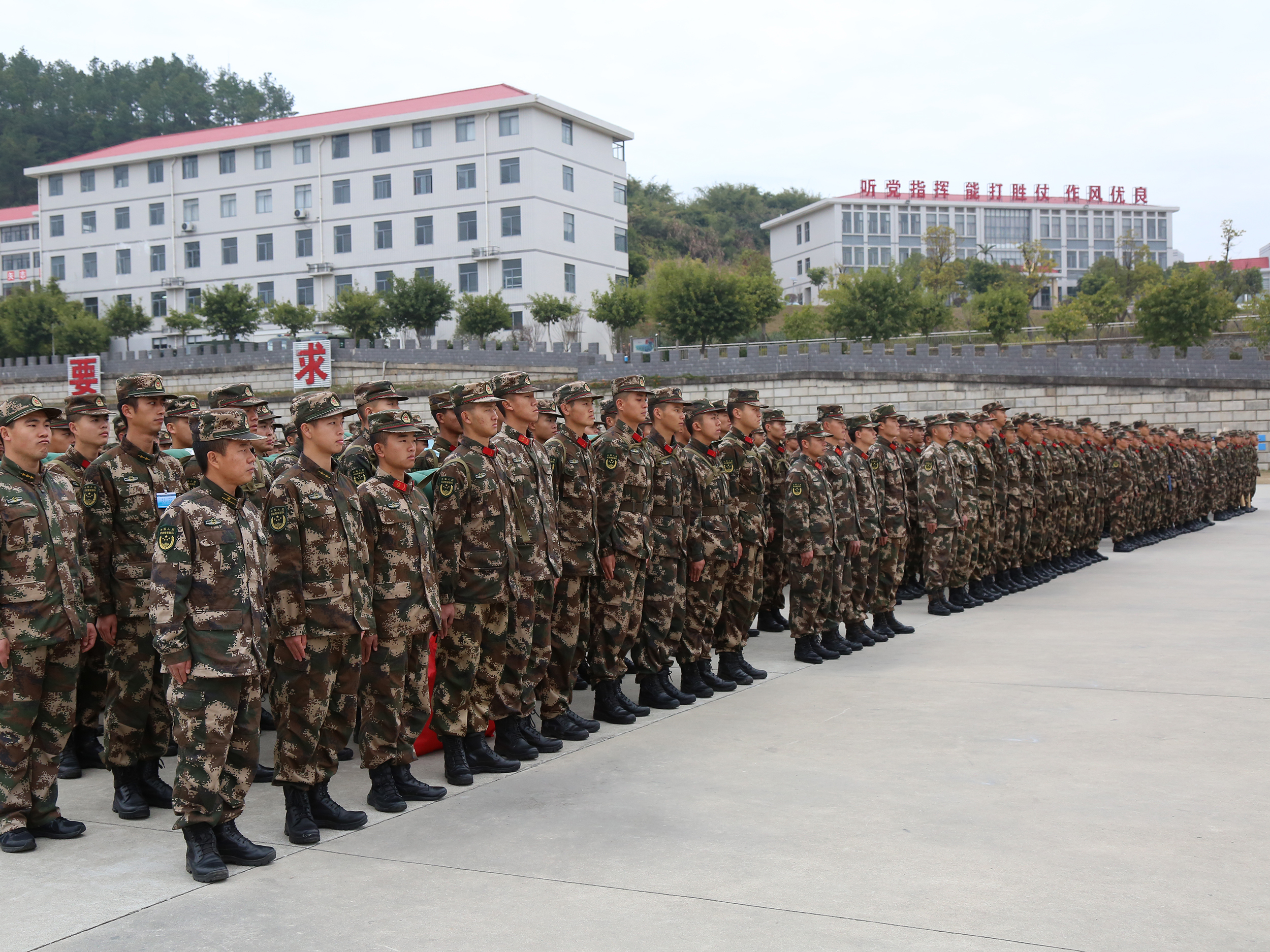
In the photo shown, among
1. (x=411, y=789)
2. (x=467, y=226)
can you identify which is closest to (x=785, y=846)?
(x=411, y=789)

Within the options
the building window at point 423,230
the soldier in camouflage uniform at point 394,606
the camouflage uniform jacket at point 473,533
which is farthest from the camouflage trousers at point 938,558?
the building window at point 423,230

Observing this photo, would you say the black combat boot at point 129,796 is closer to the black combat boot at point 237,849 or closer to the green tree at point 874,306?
the black combat boot at point 237,849

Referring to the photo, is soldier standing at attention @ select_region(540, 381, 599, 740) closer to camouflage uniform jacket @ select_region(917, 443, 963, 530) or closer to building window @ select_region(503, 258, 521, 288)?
camouflage uniform jacket @ select_region(917, 443, 963, 530)

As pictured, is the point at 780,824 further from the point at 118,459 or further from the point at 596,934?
the point at 118,459

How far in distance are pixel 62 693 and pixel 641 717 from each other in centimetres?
295

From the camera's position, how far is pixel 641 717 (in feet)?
20.1

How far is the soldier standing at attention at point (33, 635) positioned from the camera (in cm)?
413

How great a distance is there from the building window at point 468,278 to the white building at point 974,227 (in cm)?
2787

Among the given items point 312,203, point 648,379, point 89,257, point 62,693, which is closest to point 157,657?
point 62,693

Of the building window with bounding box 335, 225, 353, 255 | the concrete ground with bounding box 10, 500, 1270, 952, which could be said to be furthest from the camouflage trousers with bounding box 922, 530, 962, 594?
the building window with bounding box 335, 225, 353, 255

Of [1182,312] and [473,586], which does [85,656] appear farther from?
[1182,312]

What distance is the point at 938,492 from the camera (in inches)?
378

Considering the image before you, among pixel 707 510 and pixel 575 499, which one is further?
pixel 707 510

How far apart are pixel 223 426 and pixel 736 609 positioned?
3.73 metres
